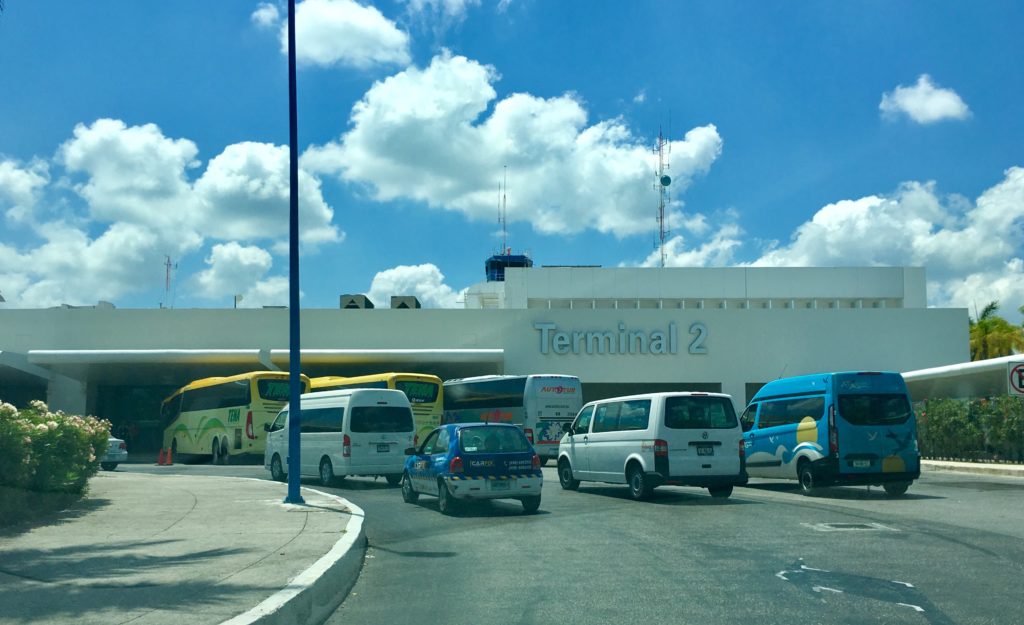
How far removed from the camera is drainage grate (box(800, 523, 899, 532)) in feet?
42.2

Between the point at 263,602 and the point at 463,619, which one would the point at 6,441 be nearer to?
the point at 263,602

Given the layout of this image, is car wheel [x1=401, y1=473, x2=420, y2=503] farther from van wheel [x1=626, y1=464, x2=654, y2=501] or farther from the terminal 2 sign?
the terminal 2 sign

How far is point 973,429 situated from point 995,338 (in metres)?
32.8

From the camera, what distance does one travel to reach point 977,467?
89.4 feet

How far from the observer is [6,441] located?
11.5m

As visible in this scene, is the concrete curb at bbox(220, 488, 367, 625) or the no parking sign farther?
the no parking sign

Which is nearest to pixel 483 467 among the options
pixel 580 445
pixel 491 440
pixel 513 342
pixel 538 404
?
pixel 491 440

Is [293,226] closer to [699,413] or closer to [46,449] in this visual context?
[46,449]

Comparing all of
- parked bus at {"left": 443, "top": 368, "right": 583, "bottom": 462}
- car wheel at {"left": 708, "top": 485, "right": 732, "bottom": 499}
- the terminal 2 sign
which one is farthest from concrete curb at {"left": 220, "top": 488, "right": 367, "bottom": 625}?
the terminal 2 sign

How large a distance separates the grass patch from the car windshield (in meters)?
6.28

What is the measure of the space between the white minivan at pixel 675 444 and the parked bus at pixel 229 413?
18.2m

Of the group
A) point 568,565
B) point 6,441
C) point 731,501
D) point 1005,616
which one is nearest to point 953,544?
point 1005,616

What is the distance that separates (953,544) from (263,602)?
8501 mm

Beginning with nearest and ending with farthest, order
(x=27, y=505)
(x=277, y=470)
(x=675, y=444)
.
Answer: (x=27, y=505) < (x=675, y=444) < (x=277, y=470)
